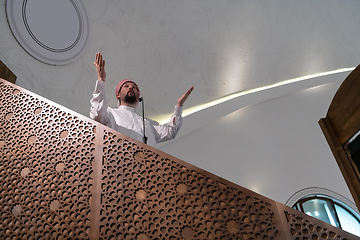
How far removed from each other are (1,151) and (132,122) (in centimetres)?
125

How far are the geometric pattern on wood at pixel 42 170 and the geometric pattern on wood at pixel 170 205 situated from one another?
0.16 metres

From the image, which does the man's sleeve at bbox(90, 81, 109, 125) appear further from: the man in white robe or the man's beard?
the man's beard

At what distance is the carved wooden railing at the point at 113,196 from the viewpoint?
4.76 feet

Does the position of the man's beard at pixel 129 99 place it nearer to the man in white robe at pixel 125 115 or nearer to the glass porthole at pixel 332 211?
the man in white robe at pixel 125 115

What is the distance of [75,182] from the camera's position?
5.33 ft

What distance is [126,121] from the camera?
2.81 meters

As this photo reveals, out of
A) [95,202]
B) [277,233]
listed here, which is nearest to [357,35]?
[277,233]

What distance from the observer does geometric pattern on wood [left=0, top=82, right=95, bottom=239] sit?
4.99ft

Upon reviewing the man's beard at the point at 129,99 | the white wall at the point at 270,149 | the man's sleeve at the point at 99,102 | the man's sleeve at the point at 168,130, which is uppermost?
the white wall at the point at 270,149

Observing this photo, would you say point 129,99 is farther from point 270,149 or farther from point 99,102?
point 270,149

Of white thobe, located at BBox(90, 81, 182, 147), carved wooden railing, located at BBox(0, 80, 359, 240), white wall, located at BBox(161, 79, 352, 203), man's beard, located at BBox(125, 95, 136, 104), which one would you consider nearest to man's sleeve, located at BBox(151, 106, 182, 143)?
white thobe, located at BBox(90, 81, 182, 147)

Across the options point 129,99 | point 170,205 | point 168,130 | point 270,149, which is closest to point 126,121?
point 129,99

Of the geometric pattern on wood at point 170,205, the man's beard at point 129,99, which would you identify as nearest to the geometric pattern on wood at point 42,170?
the geometric pattern on wood at point 170,205

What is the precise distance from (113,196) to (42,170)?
49 cm
